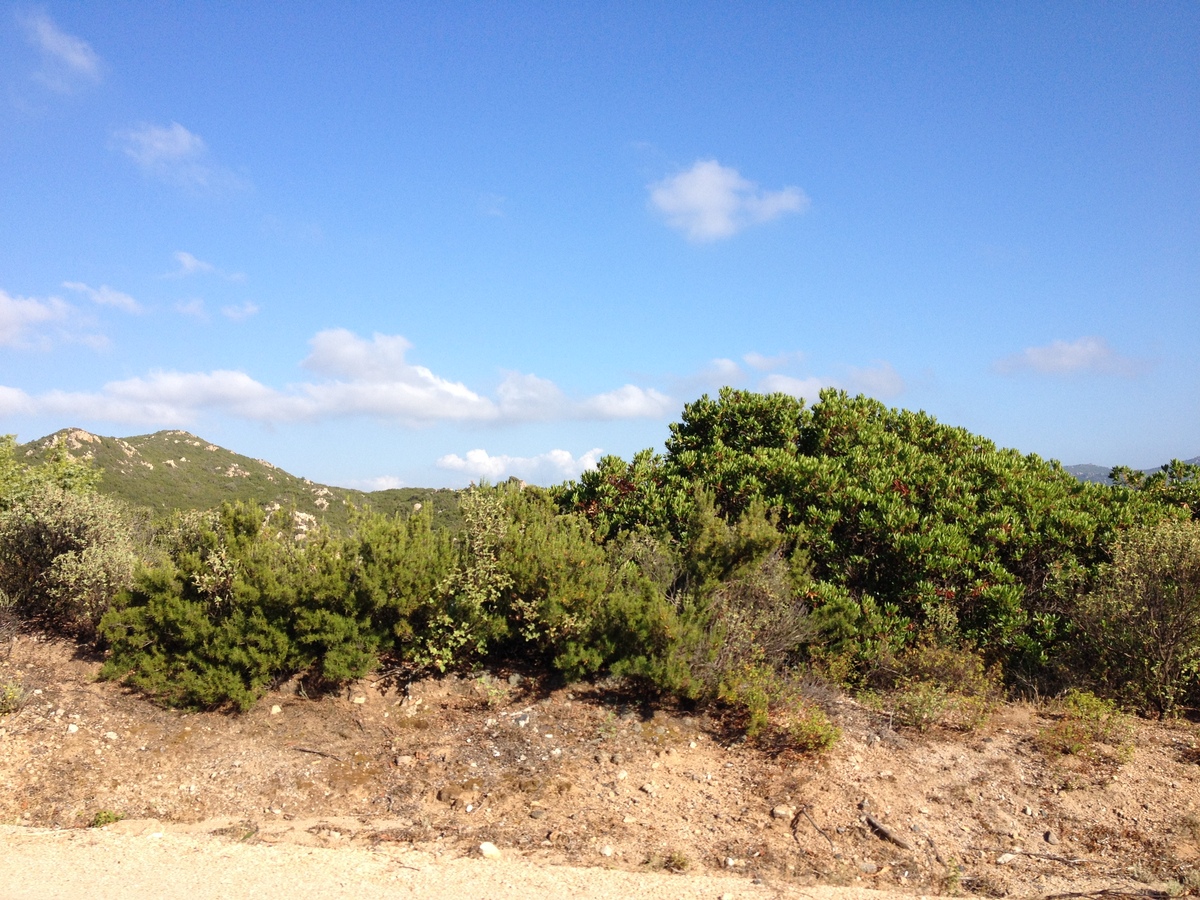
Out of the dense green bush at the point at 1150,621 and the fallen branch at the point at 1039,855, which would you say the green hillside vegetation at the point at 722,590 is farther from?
the fallen branch at the point at 1039,855

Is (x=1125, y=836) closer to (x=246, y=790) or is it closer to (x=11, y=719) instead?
(x=246, y=790)

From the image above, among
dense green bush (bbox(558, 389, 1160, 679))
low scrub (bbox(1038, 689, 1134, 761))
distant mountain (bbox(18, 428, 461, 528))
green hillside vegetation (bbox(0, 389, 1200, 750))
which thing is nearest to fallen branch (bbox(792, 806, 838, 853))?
green hillside vegetation (bbox(0, 389, 1200, 750))

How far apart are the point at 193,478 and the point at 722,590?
112 ft

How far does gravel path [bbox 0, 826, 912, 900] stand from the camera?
16.2 ft

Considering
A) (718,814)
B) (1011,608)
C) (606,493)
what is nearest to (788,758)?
(718,814)

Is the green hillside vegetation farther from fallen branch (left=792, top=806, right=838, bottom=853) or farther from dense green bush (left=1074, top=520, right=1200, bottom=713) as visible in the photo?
fallen branch (left=792, top=806, right=838, bottom=853)

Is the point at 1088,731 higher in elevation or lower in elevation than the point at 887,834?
higher

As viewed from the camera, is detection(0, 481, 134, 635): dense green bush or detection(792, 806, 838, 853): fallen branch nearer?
detection(792, 806, 838, 853): fallen branch

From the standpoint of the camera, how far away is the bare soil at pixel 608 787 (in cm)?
563

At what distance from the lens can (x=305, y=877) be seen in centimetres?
518

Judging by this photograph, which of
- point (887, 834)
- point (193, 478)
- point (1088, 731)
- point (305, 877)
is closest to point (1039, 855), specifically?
→ point (887, 834)

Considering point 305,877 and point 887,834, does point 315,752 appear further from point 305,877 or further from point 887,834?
point 887,834

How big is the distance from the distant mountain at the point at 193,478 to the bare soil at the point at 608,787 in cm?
1860

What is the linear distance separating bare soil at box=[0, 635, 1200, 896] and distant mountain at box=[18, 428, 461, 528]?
18.6m
